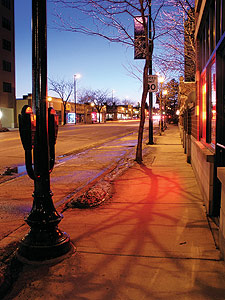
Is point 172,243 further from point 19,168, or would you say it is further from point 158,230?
point 19,168

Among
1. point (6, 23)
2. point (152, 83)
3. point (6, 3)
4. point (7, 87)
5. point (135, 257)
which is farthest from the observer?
point (7, 87)

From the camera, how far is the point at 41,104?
4020 millimetres

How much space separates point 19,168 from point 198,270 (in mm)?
8851

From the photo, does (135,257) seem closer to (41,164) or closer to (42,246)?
(42,246)

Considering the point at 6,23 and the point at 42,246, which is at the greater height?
the point at 6,23

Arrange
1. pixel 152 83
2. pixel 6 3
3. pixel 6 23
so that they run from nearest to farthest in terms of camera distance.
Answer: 1. pixel 152 83
2. pixel 6 3
3. pixel 6 23

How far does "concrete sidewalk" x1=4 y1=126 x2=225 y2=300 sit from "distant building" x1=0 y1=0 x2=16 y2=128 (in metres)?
46.4

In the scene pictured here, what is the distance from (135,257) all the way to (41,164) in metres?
1.64

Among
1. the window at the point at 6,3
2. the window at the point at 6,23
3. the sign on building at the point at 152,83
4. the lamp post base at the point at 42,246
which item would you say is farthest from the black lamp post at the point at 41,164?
the window at the point at 6,3

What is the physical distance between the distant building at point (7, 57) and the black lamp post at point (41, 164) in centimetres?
4735

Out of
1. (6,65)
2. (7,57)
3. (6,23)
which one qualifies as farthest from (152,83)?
(6,23)

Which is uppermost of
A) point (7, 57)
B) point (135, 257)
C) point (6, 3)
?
point (6, 3)

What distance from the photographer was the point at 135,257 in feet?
13.3

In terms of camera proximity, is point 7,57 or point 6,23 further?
point 7,57
